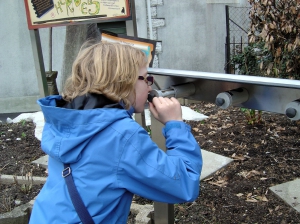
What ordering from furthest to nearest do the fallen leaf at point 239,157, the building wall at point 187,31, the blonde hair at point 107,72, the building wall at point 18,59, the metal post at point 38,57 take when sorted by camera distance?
the building wall at point 18,59 < the building wall at point 187,31 < the fallen leaf at point 239,157 < the metal post at point 38,57 < the blonde hair at point 107,72

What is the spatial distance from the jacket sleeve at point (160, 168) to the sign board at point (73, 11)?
1709 mm

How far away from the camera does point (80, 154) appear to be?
1.39 metres

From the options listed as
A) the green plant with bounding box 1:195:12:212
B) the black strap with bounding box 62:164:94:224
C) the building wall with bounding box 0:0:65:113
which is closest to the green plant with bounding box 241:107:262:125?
the green plant with bounding box 1:195:12:212

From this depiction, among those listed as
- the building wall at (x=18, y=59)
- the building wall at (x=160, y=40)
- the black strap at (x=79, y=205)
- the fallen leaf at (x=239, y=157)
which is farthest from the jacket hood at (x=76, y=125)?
the building wall at (x=18, y=59)

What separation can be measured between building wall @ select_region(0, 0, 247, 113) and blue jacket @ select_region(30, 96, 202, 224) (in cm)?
614

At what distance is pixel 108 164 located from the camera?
1.36 m

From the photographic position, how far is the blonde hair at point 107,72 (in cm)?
145

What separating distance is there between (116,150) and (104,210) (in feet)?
0.87

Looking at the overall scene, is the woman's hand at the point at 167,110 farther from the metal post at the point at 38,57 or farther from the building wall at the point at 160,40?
the building wall at the point at 160,40

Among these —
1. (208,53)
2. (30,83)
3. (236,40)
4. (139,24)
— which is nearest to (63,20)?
(139,24)

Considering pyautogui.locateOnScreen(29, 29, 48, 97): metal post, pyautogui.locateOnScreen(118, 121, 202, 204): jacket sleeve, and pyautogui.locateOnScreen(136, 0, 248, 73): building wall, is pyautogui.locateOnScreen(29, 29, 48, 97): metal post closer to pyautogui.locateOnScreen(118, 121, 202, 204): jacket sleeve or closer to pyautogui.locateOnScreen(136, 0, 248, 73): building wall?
pyautogui.locateOnScreen(118, 121, 202, 204): jacket sleeve

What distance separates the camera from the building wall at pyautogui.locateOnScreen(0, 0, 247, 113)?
24.1ft

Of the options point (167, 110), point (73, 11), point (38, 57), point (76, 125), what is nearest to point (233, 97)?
point (167, 110)

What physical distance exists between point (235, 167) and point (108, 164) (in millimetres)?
2586
